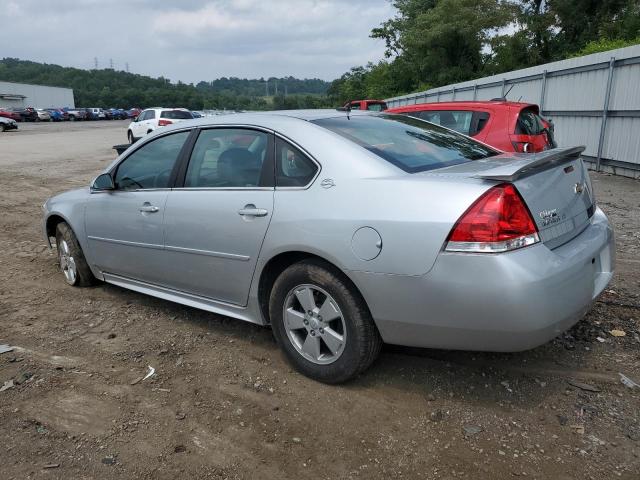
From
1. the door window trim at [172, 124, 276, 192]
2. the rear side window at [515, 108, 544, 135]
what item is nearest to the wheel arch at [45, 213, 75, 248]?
the door window trim at [172, 124, 276, 192]

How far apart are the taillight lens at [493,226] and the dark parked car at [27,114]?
6028 centimetres

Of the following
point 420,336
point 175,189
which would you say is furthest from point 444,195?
point 175,189

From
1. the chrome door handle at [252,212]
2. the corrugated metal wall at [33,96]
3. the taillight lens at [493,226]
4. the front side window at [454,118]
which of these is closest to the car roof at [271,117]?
the chrome door handle at [252,212]

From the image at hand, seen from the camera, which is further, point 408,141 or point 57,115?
point 57,115

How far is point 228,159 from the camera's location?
3.63 meters

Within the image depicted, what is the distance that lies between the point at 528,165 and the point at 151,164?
2.76m

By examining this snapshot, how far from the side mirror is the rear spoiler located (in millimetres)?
2954

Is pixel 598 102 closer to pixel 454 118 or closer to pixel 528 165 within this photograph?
pixel 454 118

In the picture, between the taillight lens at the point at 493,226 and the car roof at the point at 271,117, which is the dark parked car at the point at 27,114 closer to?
the car roof at the point at 271,117

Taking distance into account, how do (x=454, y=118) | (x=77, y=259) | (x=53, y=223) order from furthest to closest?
(x=454, y=118) < (x=53, y=223) < (x=77, y=259)

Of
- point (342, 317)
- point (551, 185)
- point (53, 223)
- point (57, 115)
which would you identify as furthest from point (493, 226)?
point (57, 115)

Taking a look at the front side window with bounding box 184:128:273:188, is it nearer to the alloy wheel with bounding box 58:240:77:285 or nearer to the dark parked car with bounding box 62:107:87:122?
the alloy wheel with bounding box 58:240:77:285

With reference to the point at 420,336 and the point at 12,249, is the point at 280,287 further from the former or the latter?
the point at 12,249

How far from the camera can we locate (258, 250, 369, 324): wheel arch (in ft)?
9.63
